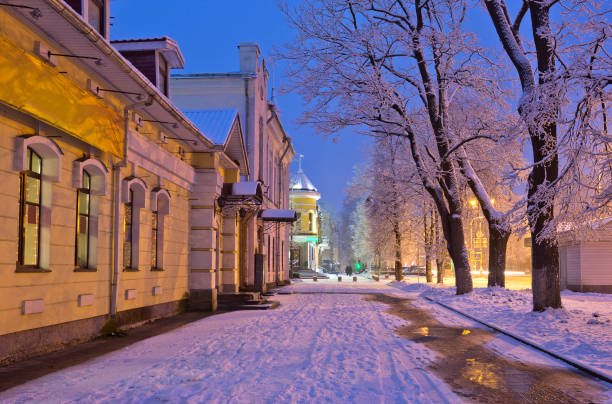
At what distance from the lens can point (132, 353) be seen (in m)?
10.0

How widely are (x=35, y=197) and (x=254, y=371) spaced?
15.2 ft

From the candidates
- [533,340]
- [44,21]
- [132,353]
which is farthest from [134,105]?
[533,340]

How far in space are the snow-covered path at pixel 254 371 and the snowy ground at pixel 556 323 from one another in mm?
2601

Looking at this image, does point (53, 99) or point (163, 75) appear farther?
point (163, 75)

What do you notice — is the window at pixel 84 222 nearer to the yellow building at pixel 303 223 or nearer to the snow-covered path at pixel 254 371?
the snow-covered path at pixel 254 371

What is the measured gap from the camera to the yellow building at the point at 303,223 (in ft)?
221

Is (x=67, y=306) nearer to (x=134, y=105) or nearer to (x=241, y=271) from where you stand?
(x=134, y=105)

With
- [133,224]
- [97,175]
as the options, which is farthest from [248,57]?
[97,175]

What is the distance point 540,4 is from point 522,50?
1725 mm

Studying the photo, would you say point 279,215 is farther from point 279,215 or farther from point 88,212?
point 88,212

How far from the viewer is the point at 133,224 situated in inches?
571

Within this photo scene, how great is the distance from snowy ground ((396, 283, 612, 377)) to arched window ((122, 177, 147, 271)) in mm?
8864

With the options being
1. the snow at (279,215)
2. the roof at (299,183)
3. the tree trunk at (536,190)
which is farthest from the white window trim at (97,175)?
the roof at (299,183)

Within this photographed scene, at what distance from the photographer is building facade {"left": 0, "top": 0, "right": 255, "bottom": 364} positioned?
8812mm
